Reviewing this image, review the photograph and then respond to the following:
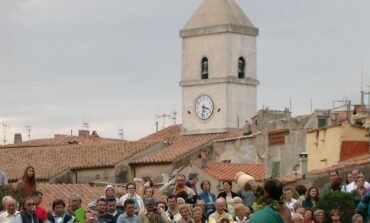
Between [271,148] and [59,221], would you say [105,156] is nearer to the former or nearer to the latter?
[271,148]

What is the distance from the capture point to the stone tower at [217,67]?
8156cm

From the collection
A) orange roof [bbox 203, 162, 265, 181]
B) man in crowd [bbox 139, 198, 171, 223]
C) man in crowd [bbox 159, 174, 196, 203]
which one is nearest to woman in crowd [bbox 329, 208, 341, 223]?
man in crowd [bbox 159, 174, 196, 203]

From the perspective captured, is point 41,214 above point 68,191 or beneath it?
above

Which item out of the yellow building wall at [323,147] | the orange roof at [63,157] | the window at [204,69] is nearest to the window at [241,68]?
the window at [204,69]

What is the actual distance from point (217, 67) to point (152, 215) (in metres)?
56.8

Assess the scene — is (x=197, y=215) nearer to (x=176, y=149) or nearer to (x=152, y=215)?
(x=152, y=215)

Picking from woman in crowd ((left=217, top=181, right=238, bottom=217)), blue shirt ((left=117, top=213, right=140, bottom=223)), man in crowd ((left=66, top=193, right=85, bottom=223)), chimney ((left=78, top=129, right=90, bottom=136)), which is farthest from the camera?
chimney ((left=78, top=129, right=90, bottom=136))

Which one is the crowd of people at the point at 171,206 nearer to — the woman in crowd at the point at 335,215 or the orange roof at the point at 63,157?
the woman in crowd at the point at 335,215

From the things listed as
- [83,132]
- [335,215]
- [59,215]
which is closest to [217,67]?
[83,132]

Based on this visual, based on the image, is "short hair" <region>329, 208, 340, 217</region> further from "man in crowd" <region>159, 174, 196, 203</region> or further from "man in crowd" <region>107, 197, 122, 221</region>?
"man in crowd" <region>107, 197, 122, 221</region>

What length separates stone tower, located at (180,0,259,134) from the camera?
81.6 metres

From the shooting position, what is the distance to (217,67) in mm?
82375

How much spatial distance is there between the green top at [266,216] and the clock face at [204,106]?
6540cm

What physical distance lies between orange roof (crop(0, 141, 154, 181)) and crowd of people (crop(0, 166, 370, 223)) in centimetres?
4219
